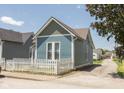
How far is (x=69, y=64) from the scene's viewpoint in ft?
68.2

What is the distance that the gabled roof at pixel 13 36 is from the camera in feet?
101

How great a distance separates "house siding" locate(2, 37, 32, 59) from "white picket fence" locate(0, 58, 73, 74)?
9464 millimetres

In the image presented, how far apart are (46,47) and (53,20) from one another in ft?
9.91

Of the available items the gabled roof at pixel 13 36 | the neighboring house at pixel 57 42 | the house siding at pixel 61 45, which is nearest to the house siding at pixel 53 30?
the neighboring house at pixel 57 42

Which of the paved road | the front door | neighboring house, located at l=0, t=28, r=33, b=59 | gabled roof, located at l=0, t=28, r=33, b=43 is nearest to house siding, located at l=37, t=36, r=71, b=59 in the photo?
the front door

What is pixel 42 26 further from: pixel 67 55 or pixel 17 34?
pixel 17 34

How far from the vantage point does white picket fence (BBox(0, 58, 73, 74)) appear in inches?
679

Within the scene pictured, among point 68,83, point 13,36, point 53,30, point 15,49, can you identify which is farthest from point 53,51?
point 13,36

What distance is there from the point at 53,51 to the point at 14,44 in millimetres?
11248

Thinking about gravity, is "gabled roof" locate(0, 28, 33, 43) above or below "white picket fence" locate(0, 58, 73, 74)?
above

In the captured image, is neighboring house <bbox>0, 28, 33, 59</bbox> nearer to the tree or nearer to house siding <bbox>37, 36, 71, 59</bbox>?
house siding <bbox>37, 36, 71, 59</bbox>

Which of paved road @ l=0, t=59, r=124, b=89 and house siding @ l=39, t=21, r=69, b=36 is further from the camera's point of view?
house siding @ l=39, t=21, r=69, b=36

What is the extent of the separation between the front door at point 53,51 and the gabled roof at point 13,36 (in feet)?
31.2
